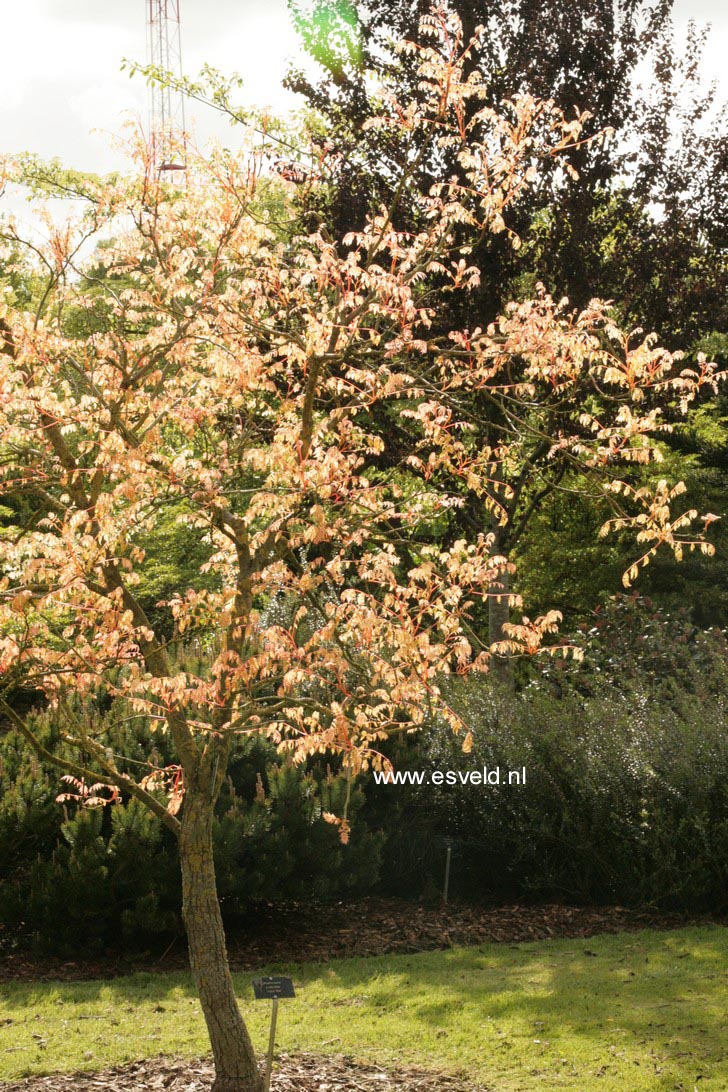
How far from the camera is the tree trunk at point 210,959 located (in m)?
5.03

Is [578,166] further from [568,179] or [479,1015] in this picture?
[479,1015]

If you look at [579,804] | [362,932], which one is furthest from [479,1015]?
[579,804]

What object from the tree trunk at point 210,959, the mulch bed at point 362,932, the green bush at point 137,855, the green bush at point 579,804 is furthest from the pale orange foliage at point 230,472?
the green bush at point 579,804

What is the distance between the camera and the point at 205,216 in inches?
223

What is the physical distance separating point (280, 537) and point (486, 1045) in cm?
303

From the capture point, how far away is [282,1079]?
216 inches

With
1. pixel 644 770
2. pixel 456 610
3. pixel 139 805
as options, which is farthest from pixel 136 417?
pixel 644 770

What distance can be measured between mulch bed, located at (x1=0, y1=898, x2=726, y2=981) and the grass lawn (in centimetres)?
29

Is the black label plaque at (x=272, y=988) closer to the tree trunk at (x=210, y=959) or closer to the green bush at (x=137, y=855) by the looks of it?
the tree trunk at (x=210, y=959)

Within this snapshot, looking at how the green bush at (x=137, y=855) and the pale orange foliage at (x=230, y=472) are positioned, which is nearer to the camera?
the pale orange foliage at (x=230, y=472)

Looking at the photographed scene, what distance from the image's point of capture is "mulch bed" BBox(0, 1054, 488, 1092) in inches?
211

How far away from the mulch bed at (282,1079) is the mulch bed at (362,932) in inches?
81.0

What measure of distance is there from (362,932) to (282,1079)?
10.2ft

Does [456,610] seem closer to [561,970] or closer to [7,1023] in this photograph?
[561,970]
